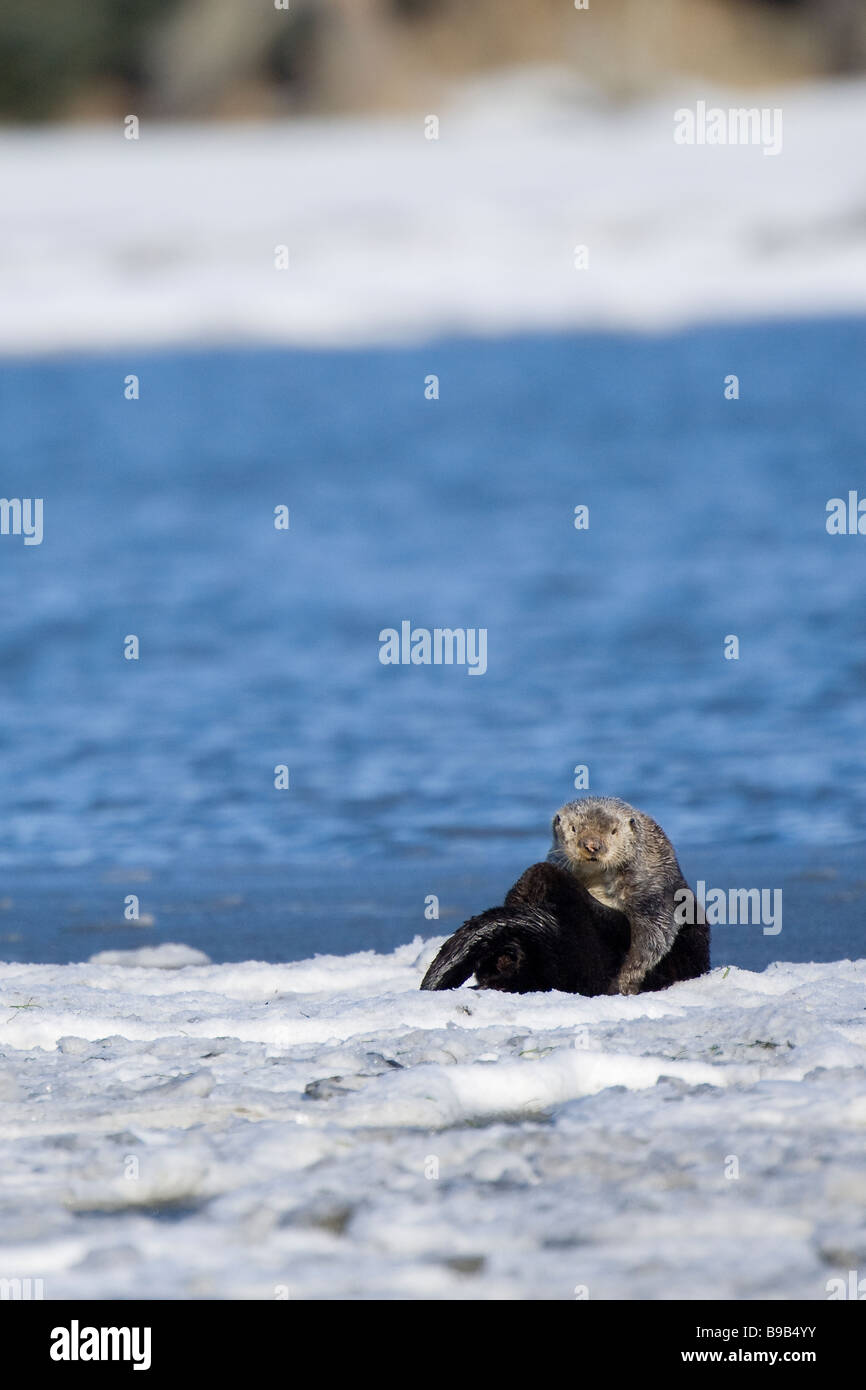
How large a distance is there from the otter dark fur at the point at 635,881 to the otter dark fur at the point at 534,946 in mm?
94

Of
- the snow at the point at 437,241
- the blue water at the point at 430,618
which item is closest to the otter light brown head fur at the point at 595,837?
the blue water at the point at 430,618

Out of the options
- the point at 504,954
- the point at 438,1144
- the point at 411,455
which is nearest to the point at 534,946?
the point at 504,954

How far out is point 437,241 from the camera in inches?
891

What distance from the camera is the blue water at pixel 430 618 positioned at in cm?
692

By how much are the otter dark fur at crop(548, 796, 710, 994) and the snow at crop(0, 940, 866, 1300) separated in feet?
0.58

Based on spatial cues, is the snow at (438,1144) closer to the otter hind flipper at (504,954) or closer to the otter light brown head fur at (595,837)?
the otter hind flipper at (504,954)

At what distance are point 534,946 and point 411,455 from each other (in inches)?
491

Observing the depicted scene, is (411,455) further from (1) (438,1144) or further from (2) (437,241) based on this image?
(1) (438,1144)

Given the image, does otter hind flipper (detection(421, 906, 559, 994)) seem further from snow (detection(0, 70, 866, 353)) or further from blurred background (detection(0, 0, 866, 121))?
blurred background (detection(0, 0, 866, 121))

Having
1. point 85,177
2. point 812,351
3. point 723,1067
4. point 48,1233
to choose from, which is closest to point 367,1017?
point 723,1067

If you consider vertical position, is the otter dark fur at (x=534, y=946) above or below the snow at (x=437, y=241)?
below

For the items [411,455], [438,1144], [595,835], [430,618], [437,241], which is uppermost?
[437,241]

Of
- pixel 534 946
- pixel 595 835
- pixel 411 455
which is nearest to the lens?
pixel 534 946
